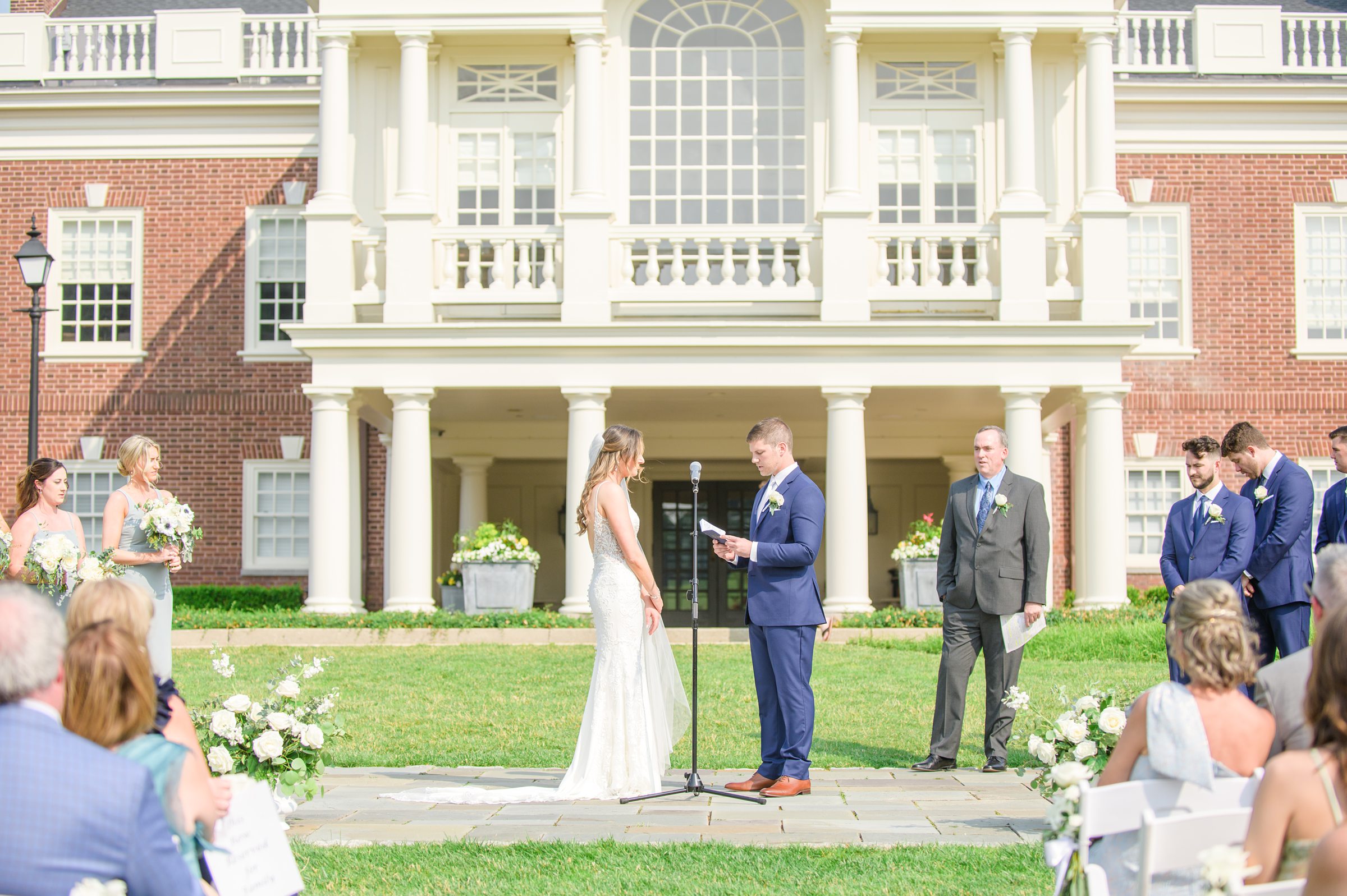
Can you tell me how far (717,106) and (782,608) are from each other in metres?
13.3

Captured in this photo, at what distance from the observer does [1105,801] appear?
372cm

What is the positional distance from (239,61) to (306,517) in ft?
24.0

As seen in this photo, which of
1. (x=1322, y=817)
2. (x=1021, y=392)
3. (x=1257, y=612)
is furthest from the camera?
(x=1021, y=392)

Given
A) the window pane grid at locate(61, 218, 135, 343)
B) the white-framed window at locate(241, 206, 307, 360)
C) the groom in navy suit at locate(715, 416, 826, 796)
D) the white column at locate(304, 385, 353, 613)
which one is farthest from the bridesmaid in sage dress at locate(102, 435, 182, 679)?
the window pane grid at locate(61, 218, 135, 343)

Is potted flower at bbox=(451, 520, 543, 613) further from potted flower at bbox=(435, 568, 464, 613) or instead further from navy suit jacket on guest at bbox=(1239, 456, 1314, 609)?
navy suit jacket on guest at bbox=(1239, 456, 1314, 609)

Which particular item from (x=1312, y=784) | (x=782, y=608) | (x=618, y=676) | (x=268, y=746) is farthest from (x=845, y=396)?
(x=1312, y=784)

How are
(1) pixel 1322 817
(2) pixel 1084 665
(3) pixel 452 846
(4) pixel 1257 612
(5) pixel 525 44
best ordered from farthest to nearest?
(5) pixel 525 44 → (2) pixel 1084 665 → (4) pixel 1257 612 → (3) pixel 452 846 → (1) pixel 1322 817

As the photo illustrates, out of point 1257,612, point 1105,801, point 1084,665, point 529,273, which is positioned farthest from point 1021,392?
point 1105,801

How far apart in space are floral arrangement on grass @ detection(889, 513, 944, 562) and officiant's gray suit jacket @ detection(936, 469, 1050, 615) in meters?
8.92

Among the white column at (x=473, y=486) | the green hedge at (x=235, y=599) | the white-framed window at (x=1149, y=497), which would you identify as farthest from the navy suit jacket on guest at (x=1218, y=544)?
the white column at (x=473, y=486)

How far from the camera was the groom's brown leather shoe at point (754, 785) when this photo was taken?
7.73 meters

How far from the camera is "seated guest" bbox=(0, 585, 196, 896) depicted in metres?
3.11

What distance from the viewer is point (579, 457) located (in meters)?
17.5

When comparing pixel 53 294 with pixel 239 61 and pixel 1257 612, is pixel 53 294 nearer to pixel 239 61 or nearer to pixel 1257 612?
pixel 239 61
